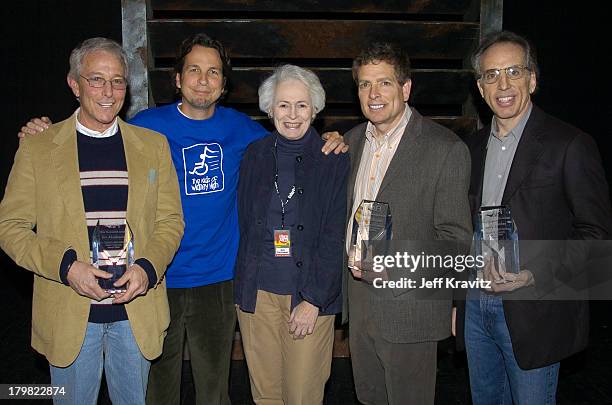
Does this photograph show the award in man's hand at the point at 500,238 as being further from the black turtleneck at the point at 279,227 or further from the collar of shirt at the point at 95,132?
the collar of shirt at the point at 95,132

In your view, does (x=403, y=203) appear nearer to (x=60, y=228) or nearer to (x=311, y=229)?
(x=311, y=229)

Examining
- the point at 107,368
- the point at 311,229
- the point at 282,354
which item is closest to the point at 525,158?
the point at 311,229

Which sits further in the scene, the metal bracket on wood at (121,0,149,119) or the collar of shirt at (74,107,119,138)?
the metal bracket on wood at (121,0,149,119)

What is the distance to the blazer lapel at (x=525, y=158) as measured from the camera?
2457 mm

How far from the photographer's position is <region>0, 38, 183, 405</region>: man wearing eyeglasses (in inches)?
91.1

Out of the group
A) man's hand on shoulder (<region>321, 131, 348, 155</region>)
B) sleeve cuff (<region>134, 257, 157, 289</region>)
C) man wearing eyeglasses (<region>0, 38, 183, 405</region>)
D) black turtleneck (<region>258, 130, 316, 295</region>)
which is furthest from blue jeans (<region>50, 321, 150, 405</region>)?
man's hand on shoulder (<region>321, 131, 348, 155</region>)

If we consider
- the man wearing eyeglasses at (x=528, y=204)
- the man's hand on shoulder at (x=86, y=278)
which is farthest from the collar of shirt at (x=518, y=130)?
the man's hand on shoulder at (x=86, y=278)

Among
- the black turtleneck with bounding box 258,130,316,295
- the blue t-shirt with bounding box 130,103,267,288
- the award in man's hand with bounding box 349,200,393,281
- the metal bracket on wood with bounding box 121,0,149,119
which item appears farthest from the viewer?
the metal bracket on wood with bounding box 121,0,149,119

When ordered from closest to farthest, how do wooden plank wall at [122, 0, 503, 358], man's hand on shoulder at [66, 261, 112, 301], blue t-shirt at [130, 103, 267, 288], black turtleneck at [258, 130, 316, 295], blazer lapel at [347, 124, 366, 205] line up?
1. man's hand on shoulder at [66, 261, 112, 301]
2. black turtleneck at [258, 130, 316, 295]
3. blazer lapel at [347, 124, 366, 205]
4. blue t-shirt at [130, 103, 267, 288]
5. wooden plank wall at [122, 0, 503, 358]

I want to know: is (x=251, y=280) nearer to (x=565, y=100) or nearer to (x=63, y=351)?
(x=63, y=351)

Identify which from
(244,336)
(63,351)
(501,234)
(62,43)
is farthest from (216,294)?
(62,43)

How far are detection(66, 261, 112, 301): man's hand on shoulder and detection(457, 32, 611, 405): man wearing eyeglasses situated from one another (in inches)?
60.6

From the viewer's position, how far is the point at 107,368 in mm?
2520

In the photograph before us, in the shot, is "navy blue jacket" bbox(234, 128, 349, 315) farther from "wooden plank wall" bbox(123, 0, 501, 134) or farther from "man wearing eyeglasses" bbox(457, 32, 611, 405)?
"wooden plank wall" bbox(123, 0, 501, 134)
